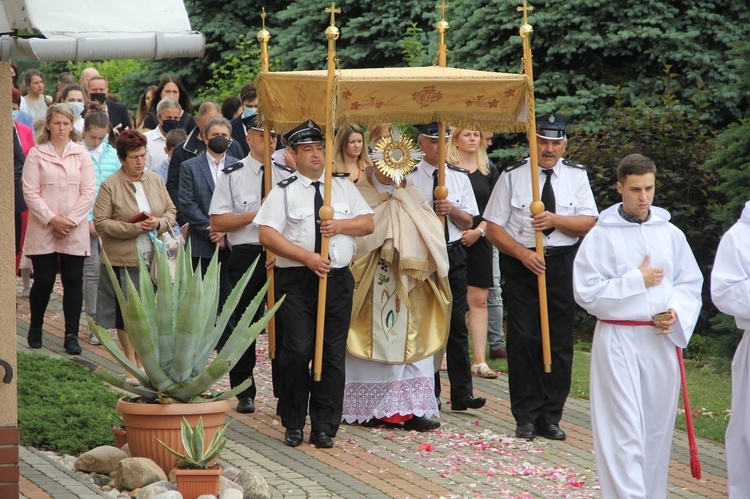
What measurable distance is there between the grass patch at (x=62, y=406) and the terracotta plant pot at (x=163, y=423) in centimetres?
97

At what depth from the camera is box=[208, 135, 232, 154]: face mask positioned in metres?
11.7

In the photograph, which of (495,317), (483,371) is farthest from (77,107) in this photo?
(483,371)

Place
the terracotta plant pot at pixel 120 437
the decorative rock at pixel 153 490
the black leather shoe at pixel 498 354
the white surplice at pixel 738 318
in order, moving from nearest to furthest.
Answer: 1. the decorative rock at pixel 153 490
2. the white surplice at pixel 738 318
3. the terracotta plant pot at pixel 120 437
4. the black leather shoe at pixel 498 354

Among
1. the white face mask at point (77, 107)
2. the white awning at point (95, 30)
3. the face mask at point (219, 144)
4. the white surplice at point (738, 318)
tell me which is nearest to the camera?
the white awning at point (95, 30)

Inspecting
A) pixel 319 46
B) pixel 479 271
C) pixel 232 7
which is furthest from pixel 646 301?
pixel 232 7

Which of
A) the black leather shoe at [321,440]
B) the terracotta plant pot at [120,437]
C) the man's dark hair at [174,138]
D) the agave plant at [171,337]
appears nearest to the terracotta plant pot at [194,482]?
the agave plant at [171,337]

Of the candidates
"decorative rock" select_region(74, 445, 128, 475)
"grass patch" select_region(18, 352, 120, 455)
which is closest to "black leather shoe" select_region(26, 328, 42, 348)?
"grass patch" select_region(18, 352, 120, 455)

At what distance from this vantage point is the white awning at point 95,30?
562 cm

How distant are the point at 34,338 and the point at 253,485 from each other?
517cm

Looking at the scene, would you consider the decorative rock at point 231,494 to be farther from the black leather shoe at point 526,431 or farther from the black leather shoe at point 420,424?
the black leather shoe at point 526,431

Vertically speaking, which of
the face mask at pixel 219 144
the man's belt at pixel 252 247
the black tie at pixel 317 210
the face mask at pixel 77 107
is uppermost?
the face mask at pixel 77 107

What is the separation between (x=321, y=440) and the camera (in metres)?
9.16

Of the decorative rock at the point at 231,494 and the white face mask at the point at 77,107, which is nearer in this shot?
the decorative rock at the point at 231,494

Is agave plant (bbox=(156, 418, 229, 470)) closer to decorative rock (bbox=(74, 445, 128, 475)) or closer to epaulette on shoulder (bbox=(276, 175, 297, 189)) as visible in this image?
decorative rock (bbox=(74, 445, 128, 475))
